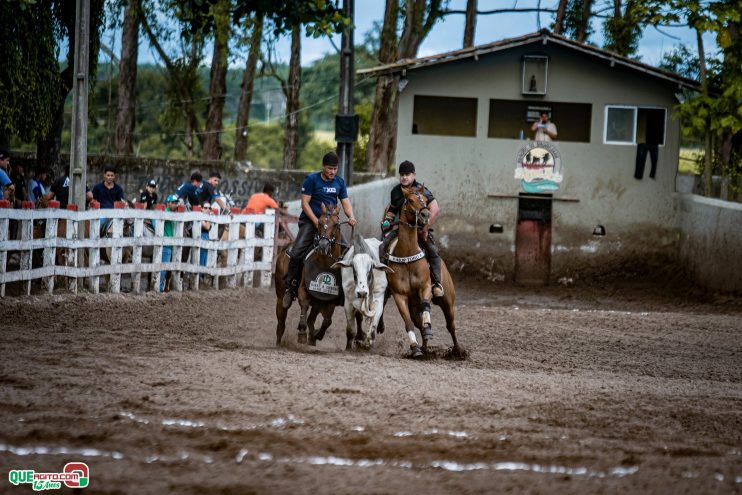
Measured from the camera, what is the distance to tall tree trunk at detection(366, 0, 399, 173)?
115 ft

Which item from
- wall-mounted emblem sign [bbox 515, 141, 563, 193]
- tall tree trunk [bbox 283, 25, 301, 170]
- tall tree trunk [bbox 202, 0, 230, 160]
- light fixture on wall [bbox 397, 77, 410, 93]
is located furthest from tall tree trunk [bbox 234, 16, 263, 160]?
wall-mounted emblem sign [bbox 515, 141, 563, 193]

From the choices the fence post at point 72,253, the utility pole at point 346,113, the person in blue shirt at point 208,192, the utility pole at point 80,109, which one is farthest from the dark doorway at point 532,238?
the fence post at point 72,253

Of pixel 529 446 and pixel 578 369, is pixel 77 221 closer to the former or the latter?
pixel 578 369

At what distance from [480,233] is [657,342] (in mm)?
12779

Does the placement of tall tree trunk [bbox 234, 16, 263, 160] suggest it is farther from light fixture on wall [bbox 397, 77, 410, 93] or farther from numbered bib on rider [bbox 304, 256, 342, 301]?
numbered bib on rider [bbox 304, 256, 342, 301]

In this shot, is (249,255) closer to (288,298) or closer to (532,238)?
(288,298)

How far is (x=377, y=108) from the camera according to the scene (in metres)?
35.2

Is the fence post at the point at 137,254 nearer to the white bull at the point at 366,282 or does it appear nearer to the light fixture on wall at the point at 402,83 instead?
the white bull at the point at 366,282

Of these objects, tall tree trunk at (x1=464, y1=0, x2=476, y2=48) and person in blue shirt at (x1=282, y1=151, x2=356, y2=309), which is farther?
tall tree trunk at (x1=464, y1=0, x2=476, y2=48)

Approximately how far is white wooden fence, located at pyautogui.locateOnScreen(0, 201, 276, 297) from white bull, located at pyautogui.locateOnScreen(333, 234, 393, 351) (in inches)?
203

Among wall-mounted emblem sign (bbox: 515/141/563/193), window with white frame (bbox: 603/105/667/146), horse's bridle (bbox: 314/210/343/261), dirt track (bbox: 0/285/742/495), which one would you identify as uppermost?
window with white frame (bbox: 603/105/667/146)

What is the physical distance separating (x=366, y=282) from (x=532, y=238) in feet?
55.1

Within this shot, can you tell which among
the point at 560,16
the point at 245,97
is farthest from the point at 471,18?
the point at 245,97

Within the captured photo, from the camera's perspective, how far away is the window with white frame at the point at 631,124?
27.9m
